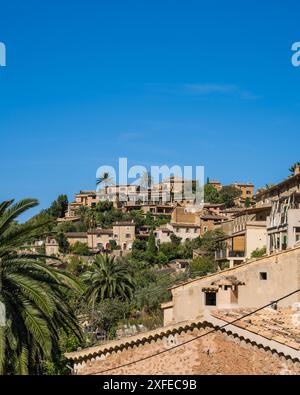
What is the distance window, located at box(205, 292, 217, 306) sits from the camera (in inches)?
1059

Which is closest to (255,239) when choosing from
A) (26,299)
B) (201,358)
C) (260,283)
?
(260,283)

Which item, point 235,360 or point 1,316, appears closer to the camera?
point 1,316

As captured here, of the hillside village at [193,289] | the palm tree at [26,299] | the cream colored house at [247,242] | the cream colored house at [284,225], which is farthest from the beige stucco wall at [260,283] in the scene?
the cream colored house at [247,242]

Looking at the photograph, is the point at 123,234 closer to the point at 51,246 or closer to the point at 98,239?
the point at 98,239

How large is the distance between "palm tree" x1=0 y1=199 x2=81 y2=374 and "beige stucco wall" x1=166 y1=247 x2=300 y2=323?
28.2 ft

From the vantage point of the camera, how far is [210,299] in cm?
2705

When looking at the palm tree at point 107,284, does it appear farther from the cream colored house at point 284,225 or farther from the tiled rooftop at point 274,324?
the tiled rooftop at point 274,324

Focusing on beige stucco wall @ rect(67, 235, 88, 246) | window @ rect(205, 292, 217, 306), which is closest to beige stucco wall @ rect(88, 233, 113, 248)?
beige stucco wall @ rect(67, 235, 88, 246)

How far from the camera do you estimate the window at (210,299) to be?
26.9 m

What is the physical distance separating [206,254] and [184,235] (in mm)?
30522

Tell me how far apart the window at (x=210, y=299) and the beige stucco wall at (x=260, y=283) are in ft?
0.48

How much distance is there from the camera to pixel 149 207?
129m
